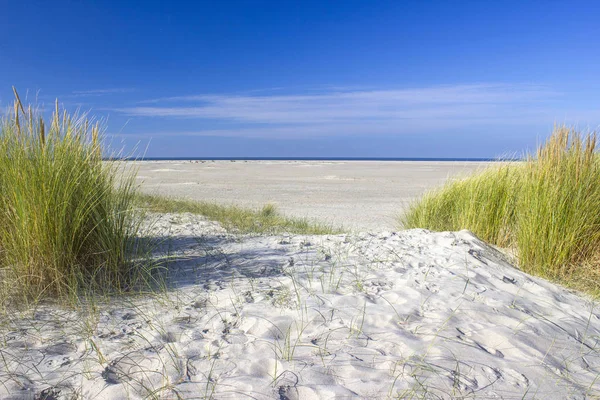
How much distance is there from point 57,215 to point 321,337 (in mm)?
1863

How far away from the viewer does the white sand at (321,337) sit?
1.81 meters

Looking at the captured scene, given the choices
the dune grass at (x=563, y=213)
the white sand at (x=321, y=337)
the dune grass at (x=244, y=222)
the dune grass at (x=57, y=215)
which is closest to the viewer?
the white sand at (x=321, y=337)

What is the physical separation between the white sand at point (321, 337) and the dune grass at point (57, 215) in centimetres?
30

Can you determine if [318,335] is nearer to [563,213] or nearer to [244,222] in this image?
[563,213]

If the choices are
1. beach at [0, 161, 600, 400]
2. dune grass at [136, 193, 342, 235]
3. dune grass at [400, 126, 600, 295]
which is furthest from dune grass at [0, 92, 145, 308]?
dune grass at [400, 126, 600, 295]

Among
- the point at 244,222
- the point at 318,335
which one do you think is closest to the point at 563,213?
the point at 318,335

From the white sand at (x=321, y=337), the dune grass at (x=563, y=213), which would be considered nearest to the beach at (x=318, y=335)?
the white sand at (x=321, y=337)

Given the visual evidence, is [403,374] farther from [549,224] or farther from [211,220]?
[211,220]

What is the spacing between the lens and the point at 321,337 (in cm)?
224

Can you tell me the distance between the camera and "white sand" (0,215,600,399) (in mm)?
1806

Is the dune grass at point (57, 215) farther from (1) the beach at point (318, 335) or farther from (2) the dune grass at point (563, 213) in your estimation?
(2) the dune grass at point (563, 213)

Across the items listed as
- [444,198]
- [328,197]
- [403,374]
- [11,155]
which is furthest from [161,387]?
[328,197]

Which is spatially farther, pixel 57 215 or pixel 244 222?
pixel 244 222

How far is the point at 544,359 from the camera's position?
7.05 feet
